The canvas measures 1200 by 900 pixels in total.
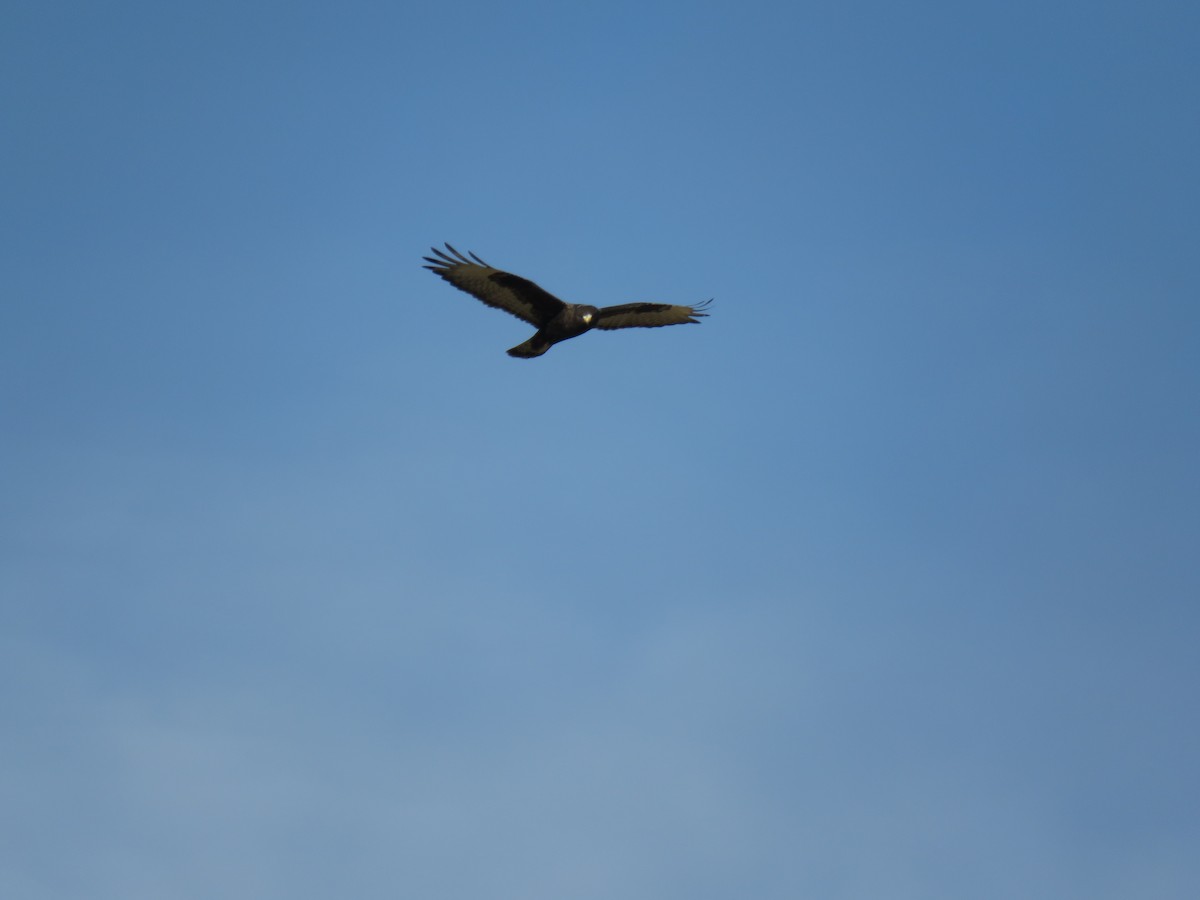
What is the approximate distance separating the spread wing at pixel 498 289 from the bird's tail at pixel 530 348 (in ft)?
1.03

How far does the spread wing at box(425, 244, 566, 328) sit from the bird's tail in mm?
314

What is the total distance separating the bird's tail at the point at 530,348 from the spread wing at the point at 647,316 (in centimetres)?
223

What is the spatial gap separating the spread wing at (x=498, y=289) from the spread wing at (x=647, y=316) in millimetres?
2324

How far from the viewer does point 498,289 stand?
27.2m

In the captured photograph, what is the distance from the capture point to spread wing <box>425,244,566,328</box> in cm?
2695

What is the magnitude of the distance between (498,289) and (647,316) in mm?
4529

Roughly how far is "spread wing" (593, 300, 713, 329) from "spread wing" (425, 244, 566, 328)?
232 cm

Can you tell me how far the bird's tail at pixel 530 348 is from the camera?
27.4 m

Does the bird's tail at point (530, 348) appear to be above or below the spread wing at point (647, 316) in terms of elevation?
below

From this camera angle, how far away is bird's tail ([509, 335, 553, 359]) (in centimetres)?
A: 2741

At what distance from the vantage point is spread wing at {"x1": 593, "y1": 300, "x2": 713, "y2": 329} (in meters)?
29.6

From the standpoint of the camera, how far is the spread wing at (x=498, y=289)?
26953mm

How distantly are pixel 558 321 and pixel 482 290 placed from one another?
1.72 metres

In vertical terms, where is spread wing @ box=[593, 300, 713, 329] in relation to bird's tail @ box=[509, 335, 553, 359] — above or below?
above
